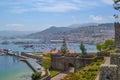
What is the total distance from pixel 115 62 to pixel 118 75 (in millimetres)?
1730

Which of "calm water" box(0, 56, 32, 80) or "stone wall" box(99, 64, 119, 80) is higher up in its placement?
"stone wall" box(99, 64, 119, 80)

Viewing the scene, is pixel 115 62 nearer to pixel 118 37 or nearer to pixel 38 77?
pixel 118 37

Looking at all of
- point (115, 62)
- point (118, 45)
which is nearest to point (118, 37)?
point (118, 45)

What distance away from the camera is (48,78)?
144ft

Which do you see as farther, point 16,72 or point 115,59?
point 16,72

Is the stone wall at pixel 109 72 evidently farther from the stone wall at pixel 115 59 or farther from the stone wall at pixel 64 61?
the stone wall at pixel 64 61

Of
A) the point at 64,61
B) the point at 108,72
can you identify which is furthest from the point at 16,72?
the point at 108,72

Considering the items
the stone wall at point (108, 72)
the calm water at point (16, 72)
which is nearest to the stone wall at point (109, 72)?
the stone wall at point (108, 72)

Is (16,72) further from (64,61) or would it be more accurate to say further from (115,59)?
(115,59)

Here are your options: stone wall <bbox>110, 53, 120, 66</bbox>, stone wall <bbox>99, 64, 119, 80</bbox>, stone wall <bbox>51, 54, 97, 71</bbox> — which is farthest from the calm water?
stone wall <bbox>99, 64, 119, 80</bbox>

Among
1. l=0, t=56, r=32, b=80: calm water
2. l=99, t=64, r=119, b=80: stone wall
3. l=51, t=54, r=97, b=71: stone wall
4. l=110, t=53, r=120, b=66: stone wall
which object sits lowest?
l=0, t=56, r=32, b=80: calm water

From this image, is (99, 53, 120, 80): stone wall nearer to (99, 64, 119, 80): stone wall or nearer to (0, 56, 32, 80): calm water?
(99, 64, 119, 80): stone wall

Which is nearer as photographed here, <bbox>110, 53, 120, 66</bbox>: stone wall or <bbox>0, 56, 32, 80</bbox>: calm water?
<bbox>110, 53, 120, 66</bbox>: stone wall

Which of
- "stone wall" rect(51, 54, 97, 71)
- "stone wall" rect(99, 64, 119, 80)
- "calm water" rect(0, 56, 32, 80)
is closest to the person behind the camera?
"stone wall" rect(99, 64, 119, 80)
